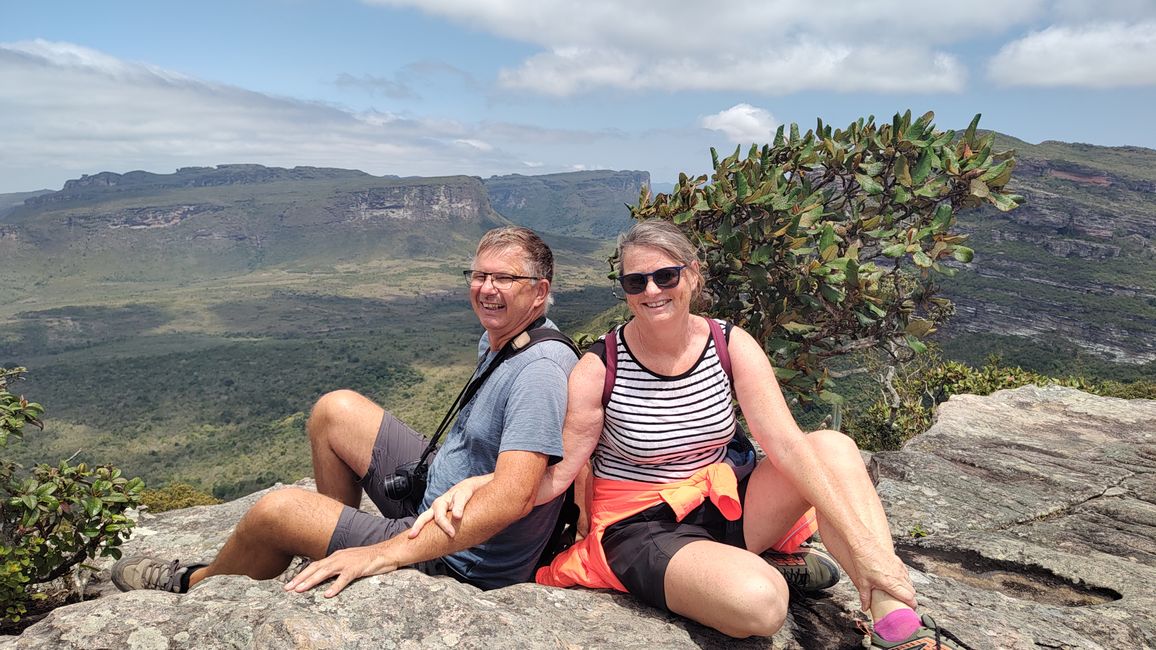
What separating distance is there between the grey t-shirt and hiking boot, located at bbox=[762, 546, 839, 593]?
3.91ft

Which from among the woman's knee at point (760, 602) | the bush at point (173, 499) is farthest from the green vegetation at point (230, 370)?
the woman's knee at point (760, 602)

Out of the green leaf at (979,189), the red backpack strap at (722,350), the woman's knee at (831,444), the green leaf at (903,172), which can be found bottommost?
the woman's knee at (831,444)

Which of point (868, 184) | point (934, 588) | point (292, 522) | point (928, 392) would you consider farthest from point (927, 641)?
point (928, 392)

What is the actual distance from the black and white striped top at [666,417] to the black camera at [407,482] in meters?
1.08

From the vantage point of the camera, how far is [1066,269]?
90625 mm

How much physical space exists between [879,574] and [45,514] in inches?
168

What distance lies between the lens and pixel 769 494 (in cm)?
322

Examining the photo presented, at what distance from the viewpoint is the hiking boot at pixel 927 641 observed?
2.67 meters

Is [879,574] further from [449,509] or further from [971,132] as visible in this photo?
[971,132]

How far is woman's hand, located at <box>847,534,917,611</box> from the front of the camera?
278 centimetres

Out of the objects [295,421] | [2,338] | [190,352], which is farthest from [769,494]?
[2,338]

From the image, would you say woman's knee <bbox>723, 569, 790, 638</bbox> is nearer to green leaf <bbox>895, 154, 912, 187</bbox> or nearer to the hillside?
green leaf <bbox>895, 154, 912, 187</bbox>

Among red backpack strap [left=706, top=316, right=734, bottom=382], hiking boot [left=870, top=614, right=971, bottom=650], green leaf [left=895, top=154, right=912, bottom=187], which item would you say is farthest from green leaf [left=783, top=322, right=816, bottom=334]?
hiking boot [left=870, top=614, right=971, bottom=650]

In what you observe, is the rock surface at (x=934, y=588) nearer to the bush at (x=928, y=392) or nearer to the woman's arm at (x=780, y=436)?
the woman's arm at (x=780, y=436)
